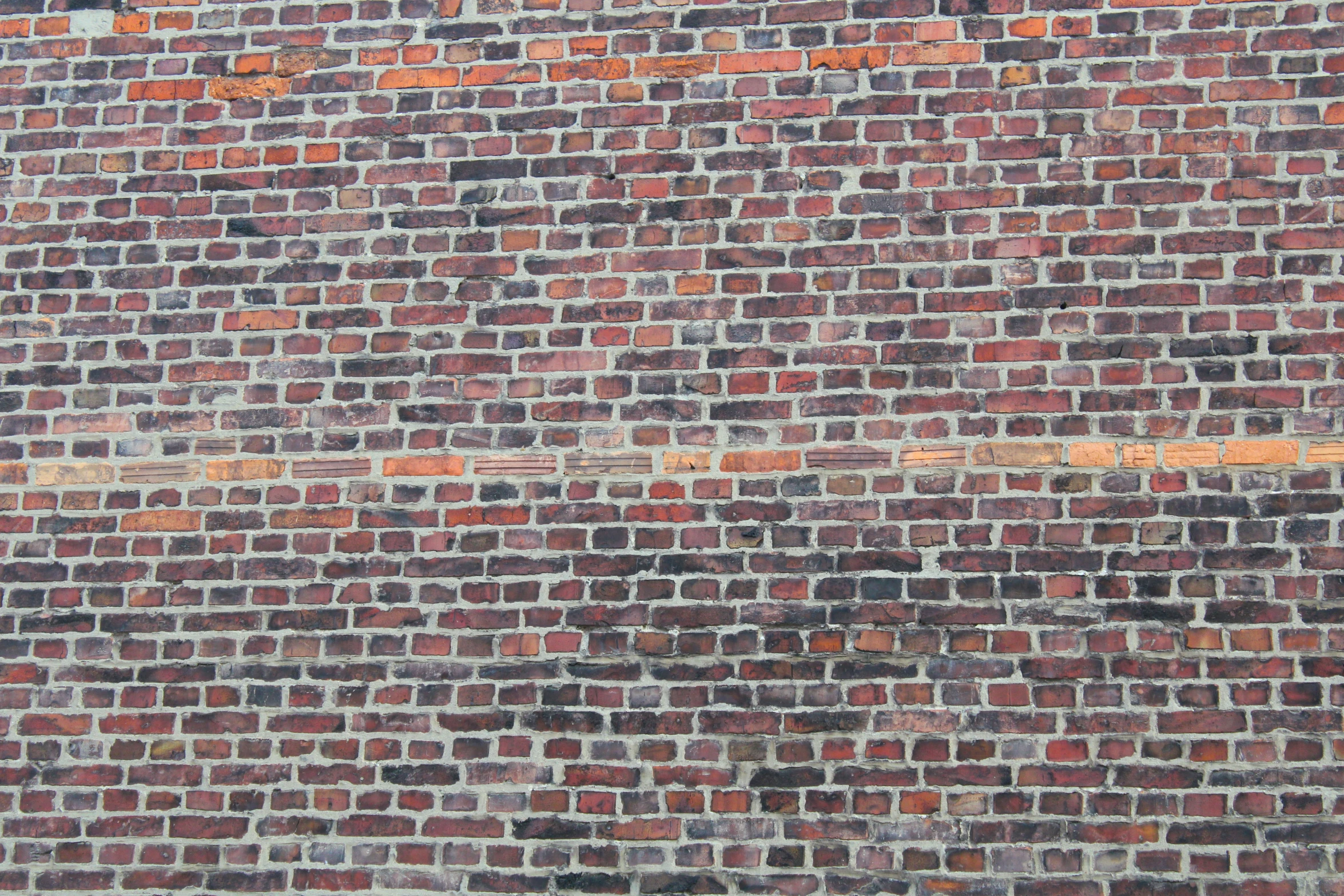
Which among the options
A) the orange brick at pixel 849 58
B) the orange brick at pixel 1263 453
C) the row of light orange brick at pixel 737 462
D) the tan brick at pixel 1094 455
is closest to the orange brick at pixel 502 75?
the orange brick at pixel 849 58

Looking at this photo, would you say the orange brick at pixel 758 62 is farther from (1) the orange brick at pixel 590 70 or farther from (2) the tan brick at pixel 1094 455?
(2) the tan brick at pixel 1094 455

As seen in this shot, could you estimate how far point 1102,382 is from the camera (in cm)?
245

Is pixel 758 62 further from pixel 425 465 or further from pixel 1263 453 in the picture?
→ pixel 1263 453

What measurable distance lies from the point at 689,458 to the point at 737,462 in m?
0.13

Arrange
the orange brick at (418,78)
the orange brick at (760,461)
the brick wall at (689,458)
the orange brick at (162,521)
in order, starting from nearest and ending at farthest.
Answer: the brick wall at (689,458), the orange brick at (760,461), the orange brick at (162,521), the orange brick at (418,78)

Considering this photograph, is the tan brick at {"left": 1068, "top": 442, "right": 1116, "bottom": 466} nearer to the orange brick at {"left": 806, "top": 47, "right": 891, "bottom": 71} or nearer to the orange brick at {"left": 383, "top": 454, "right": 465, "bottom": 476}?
the orange brick at {"left": 806, "top": 47, "right": 891, "bottom": 71}

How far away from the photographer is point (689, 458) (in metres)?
2.51

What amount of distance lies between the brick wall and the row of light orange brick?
0.01 m

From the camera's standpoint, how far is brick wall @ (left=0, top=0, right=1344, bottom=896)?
93.0 inches

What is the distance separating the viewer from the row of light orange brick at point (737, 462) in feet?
7.90

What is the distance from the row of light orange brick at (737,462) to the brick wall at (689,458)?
1 centimetres

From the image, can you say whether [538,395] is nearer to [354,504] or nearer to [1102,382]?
[354,504]

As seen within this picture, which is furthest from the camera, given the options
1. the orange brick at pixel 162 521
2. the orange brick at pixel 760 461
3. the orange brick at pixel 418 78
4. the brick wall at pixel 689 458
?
the orange brick at pixel 418 78

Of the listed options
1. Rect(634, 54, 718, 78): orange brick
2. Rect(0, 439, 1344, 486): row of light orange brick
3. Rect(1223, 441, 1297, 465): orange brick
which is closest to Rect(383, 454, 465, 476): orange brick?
Rect(0, 439, 1344, 486): row of light orange brick
